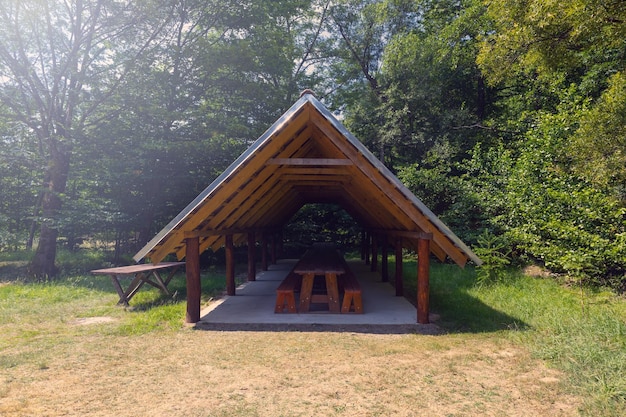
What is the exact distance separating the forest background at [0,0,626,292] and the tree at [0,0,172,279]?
0.06m

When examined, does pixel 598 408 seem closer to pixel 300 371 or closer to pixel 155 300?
pixel 300 371

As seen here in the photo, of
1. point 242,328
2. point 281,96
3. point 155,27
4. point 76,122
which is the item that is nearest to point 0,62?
point 76,122

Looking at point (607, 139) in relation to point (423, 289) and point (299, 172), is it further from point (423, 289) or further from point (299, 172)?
point (299, 172)

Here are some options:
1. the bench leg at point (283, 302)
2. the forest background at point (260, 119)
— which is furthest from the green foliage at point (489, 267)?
the bench leg at point (283, 302)

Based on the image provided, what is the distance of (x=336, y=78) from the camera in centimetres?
2369

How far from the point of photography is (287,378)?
416 centimetres

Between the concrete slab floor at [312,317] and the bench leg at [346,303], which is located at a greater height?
the bench leg at [346,303]

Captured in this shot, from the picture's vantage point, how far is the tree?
12430 millimetres

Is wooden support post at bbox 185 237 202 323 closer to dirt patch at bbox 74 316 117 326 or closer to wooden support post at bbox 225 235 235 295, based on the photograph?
dirt patch at bbox 74 316 117 326

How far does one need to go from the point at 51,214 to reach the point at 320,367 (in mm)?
11949

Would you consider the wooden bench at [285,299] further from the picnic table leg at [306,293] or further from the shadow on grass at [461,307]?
the shadow on grass at [461,307]

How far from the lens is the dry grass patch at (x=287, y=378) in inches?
137

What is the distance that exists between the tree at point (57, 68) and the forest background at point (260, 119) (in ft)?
0.19

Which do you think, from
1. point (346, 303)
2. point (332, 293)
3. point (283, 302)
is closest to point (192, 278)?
point (283, 302)
